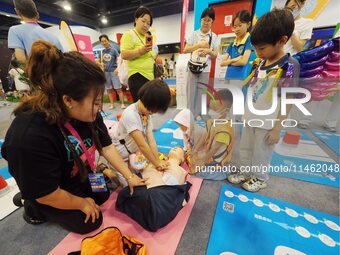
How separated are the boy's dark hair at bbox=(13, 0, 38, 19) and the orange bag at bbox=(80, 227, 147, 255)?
1833mm

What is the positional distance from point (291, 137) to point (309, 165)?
0.30m

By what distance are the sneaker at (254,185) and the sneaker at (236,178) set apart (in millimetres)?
57

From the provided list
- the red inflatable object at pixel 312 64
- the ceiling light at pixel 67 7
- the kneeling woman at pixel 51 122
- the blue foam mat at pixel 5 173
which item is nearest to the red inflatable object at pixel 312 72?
the red inflatable object at pixel 312 64

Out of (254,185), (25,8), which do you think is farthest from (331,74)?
(25,8)

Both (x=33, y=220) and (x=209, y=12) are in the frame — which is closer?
(x=33, y=220)

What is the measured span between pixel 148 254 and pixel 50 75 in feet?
2.79

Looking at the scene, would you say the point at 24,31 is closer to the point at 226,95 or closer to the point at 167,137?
the point at 167,137

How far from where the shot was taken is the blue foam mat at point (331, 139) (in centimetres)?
110

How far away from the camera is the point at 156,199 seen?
88 cm

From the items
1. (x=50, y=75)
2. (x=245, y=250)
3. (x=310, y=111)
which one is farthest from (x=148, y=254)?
(x=310, y=111)

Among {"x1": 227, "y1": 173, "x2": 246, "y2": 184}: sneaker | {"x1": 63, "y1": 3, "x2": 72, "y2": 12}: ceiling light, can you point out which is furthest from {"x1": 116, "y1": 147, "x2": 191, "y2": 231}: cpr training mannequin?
{"x1": 63, "y1": 3, "x2": 72, "y2": 12}: ceiling light

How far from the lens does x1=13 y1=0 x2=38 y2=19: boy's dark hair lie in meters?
1.35

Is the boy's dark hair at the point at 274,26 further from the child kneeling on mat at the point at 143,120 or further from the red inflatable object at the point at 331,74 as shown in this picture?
the child kneeling on mat at the point at 143,120

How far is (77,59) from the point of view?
582 millimetres
